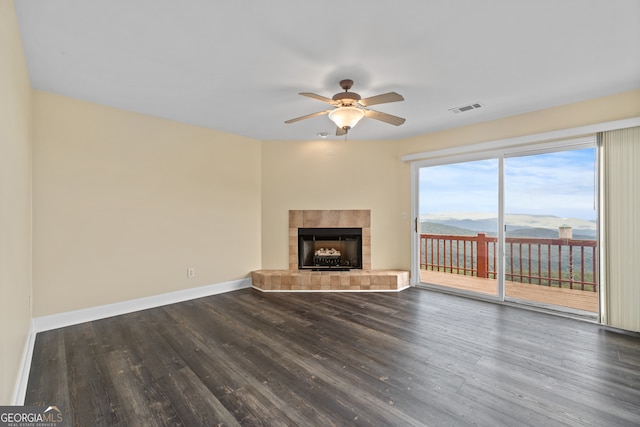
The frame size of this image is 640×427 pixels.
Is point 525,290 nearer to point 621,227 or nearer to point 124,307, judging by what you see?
point 621,227

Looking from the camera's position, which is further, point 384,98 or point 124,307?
point 124,307

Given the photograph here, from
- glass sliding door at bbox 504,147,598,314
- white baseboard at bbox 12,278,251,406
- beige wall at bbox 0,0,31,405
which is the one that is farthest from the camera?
glass sliding door at bbox 504,147,598,314

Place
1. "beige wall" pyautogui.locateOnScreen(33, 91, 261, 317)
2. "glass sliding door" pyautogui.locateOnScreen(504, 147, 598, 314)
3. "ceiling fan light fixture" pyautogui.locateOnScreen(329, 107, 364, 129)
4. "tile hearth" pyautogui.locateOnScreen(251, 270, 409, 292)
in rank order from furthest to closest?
"tile hearth" pyautogui.locateOnScreen(251, 270, 409, 292), "glass sliding door" pyautogui.locateOnScreen(504, 147, 598, 314), "beige wall" pyautogui.locateOnScreen(33, 91, 261, 317), "ceiling fan light fixture" pyautogui.locateOnScreen(329, 107, 364, 129)

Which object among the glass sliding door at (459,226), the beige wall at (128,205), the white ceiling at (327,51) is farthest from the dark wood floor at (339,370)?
the white ceiling at (327,51)

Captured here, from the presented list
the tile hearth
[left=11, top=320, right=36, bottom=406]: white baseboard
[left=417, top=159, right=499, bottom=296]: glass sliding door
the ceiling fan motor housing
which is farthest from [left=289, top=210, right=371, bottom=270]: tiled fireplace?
[left=11, top=320, right=36, bottom=406]: white baseboard

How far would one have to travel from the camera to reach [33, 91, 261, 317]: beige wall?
2914 mm

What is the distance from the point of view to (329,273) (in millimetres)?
4480

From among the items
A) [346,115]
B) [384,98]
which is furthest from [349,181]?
[384,98]

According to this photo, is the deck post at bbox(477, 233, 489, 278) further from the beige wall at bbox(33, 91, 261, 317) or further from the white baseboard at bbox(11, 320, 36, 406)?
the white baseboard at bbox(11, 320, 36, 406)

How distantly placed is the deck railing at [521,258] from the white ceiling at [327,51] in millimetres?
1725

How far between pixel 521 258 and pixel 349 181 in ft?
8.90

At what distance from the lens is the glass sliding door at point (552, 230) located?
10.5 ft

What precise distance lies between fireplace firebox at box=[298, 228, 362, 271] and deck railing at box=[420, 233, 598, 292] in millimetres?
1123

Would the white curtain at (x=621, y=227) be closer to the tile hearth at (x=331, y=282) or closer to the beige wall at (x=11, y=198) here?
the tile hearth at (x=331, y=282)
